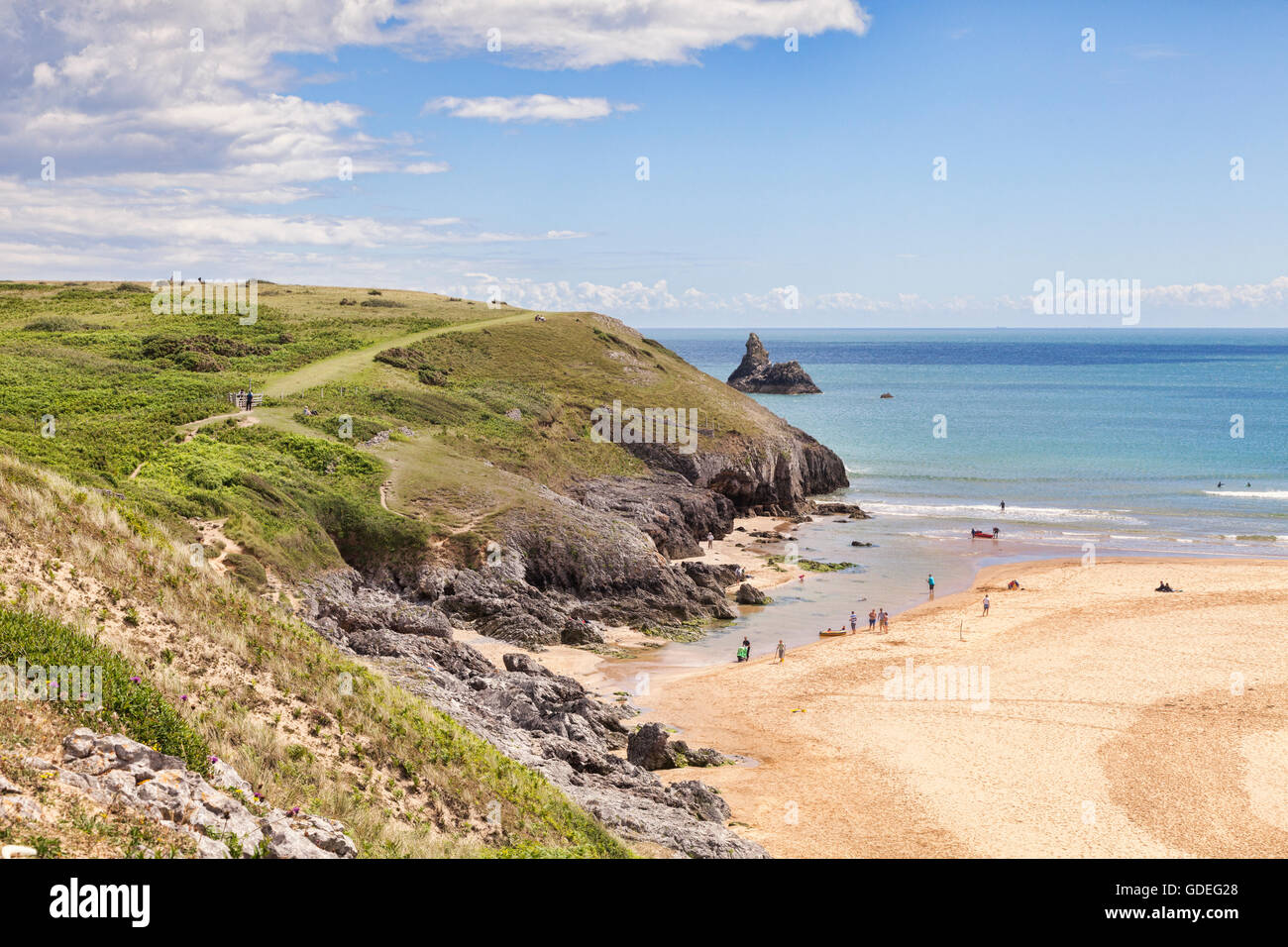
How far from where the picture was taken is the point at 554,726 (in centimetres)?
2486

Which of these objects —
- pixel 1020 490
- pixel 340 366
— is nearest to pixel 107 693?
pixel 340 366

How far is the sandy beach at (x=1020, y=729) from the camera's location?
21625 millimetres

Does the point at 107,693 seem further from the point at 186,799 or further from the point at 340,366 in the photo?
the point at 340,366

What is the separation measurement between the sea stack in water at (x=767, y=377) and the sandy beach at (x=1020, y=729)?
11963cm

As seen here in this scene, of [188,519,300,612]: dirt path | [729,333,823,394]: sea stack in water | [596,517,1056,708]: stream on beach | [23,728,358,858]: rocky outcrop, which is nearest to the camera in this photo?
[23,728,358,858]: rocky outcrop

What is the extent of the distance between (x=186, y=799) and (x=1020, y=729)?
24833mm

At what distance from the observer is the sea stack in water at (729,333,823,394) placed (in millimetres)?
163375

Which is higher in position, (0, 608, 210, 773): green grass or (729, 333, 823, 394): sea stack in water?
(729, 333, 823, 394): sea stack in water

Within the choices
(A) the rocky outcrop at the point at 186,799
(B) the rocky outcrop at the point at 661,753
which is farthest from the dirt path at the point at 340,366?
(A) the rocky outcrop at the point at 186,799

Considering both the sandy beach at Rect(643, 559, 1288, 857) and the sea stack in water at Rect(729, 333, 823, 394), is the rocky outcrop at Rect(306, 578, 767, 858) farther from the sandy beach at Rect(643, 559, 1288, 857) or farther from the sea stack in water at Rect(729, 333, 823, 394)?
the sea stack in water at Rect(729, 333, 823, 394)

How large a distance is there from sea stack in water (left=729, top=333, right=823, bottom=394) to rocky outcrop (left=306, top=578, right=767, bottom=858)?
446ft

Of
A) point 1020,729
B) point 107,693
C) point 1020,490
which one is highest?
point 107,693

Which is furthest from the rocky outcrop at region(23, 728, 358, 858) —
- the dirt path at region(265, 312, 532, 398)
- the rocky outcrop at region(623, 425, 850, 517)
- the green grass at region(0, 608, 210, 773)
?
the rocky outcrop at region(623, 425, 850, 517)
